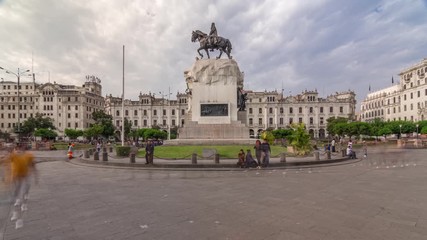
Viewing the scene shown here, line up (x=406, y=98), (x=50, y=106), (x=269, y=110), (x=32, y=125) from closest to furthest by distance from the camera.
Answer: (x=32, y=125)
(x=406, y=98)
(x=50, y=106)
(x=269, y=110)

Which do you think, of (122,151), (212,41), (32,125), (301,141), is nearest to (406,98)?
(212,41)

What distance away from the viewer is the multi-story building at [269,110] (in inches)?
4203

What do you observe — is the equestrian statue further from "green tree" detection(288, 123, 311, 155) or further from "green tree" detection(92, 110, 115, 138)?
"green tree" detection(92, 110, 115, 138)

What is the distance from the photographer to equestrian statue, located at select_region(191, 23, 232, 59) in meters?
33.8

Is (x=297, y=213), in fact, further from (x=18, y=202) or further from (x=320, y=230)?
(x=18, y=202)

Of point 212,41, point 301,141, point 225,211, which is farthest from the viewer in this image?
point 212,41

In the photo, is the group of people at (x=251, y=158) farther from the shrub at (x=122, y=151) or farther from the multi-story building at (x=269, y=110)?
the multi-story building at (x=269, y=110)

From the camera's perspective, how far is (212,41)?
3375 cm

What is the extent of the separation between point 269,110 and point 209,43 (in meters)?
78.4

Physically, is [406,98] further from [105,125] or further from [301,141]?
[105,125]

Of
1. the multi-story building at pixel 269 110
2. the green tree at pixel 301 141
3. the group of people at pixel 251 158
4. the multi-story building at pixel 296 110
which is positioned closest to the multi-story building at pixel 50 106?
the multi-story building at pixel 269 110

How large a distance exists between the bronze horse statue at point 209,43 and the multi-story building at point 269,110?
69.8 meters

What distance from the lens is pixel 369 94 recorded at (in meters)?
125

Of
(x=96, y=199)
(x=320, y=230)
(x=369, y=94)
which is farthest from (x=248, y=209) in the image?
(x=369, y=94)
